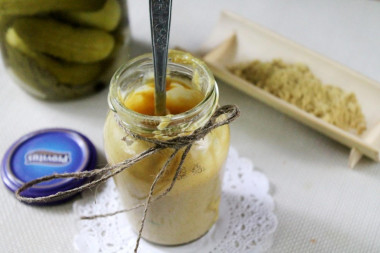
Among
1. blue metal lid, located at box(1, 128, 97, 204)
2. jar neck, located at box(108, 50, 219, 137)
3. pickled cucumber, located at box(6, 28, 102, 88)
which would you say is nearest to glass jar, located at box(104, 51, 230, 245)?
jar neck, located at box(108, 50, 219, 137)

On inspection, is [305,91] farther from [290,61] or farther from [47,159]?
[47,159]

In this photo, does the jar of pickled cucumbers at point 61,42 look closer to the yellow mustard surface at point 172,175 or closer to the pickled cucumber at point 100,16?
the pickled cucumber at point 100,16

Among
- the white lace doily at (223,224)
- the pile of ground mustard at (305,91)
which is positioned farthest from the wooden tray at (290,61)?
the white lace doily at (223,224)

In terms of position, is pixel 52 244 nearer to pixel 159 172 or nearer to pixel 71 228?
pixel 71 228

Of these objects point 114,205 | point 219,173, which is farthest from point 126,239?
point 219,173

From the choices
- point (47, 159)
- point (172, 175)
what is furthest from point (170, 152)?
point (47, 159)
